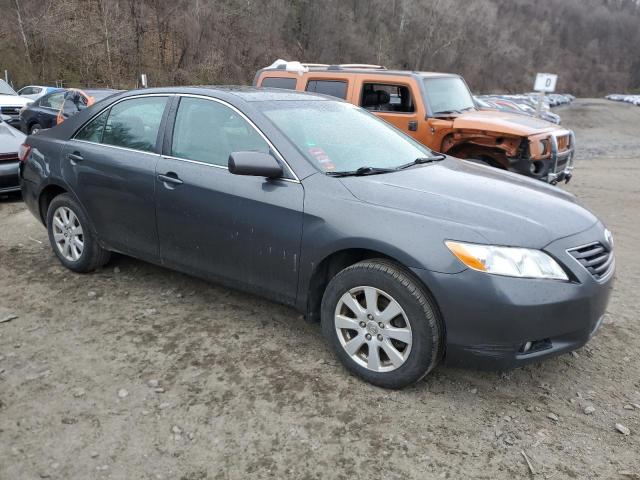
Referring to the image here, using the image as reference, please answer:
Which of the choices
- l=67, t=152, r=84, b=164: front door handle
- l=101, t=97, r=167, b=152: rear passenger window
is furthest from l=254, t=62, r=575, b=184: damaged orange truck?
l=67, t=152, r=84, b=164: front door handle

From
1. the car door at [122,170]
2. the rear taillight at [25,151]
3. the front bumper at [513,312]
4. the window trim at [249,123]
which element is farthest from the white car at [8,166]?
the front bumper at [513,312]

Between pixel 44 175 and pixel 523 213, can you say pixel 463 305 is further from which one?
pixel 44 175

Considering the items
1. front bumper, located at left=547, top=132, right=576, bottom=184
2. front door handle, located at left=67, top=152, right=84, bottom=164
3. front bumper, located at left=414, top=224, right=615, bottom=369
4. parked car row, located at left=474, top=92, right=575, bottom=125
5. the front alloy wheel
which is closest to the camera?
front bumper, located at left=414, top=224, right=615, bottom=369

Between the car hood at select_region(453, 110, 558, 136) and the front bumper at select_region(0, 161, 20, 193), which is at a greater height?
the car hood at select_region(453, 110, 558, 136)

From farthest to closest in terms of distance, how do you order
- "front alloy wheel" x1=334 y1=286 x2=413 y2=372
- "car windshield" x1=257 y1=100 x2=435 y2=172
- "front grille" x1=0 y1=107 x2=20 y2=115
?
"front grille" x1=0 y1=107 x2=20 y2=115 < "car windshield" x1=257 y1=100 x2=435 y2=172 < "front alloy wheel" x1=334 y1=286 x2=413 y2=372

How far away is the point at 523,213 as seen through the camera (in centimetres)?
289

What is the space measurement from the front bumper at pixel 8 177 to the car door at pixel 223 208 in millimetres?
4436

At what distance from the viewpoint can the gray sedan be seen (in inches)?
104

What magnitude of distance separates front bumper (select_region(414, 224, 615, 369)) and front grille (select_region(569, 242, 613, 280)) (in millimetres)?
42

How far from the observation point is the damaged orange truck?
674 cm

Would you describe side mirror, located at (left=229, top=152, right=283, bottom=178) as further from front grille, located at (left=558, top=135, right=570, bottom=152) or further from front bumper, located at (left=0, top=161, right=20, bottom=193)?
front grille, located at (left=558, top=135, right=570, bottom=152)

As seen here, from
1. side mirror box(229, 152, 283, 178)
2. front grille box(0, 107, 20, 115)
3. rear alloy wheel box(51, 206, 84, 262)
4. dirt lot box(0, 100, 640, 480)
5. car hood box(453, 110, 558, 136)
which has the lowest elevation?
front grille box(0, 107, 20, 115)

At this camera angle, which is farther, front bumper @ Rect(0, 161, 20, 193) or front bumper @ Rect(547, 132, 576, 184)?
front bumper @ Rect(0, 161, 20, 193)

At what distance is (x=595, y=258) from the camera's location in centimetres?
287
